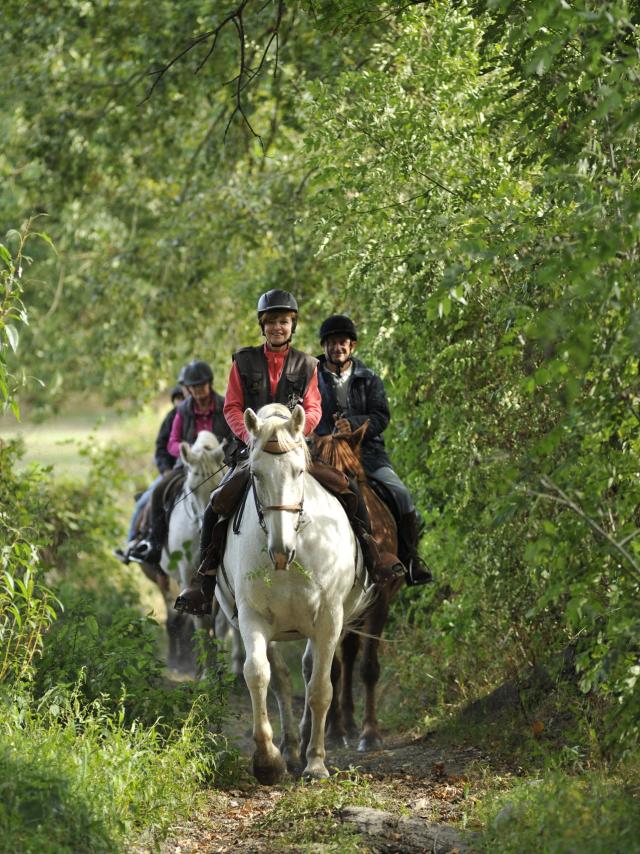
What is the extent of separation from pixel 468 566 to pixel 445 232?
2.49 meters

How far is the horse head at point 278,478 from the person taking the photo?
8.08 m

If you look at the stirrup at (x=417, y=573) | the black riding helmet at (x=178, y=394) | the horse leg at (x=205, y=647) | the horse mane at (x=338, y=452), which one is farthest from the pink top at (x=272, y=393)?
the black riding helmet at (x=178, y=394)

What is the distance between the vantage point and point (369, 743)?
10.6 meters

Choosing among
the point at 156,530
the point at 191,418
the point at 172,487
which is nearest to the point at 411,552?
the point at 191,418

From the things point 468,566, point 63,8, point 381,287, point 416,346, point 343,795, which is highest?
point 63,8

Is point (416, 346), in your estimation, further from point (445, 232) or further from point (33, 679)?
point (33, 679)

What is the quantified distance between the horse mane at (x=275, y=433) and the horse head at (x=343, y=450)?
56.8 inches

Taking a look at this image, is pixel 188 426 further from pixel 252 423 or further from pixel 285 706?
pixel 252 423

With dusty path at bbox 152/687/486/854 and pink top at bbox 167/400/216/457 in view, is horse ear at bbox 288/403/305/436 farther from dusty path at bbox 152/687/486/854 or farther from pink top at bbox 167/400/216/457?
pink top at bbox 167/400/216/457

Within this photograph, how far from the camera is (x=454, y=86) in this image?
32.2ft

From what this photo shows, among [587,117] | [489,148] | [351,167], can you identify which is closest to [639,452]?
[587,117]

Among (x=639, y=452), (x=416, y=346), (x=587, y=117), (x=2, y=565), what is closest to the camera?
(x=587, y=117)

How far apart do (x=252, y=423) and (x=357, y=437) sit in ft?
7.17

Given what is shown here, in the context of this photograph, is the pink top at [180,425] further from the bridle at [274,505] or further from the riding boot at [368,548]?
the bridle at [274,505]
